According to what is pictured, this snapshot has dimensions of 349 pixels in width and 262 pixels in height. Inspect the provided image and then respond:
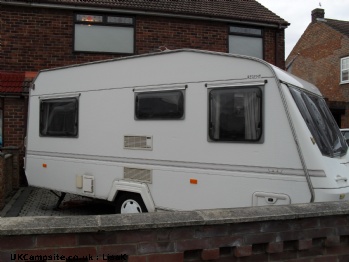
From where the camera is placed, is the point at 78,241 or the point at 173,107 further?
the point at 173,107

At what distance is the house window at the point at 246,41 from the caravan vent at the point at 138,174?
23.9ft

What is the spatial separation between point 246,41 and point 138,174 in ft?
25.7

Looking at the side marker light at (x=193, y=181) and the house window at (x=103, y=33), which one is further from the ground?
the house window at (x=103, y=33)

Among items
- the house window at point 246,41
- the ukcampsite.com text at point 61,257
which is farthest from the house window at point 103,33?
the ukcampsite.com text at point 61,257

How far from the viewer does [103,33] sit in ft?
35.9

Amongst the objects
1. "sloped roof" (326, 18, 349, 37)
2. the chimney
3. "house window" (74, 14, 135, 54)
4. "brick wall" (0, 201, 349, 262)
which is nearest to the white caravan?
"brick wall" (0, 201, 349, 262)

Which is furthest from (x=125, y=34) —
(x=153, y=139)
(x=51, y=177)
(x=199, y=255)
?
(x=199, y=255)

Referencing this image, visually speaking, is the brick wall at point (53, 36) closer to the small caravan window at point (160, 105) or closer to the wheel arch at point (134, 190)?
the small caravan window at point (160, 105)

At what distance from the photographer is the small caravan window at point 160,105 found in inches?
206

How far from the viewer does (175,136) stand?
523 cm

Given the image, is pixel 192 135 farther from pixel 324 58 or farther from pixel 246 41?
pixel 324 58

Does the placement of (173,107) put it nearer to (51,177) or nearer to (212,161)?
(212,161)

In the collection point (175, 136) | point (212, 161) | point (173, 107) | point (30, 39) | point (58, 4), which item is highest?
point (58, 4)

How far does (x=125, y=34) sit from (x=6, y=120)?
13.5 feet
